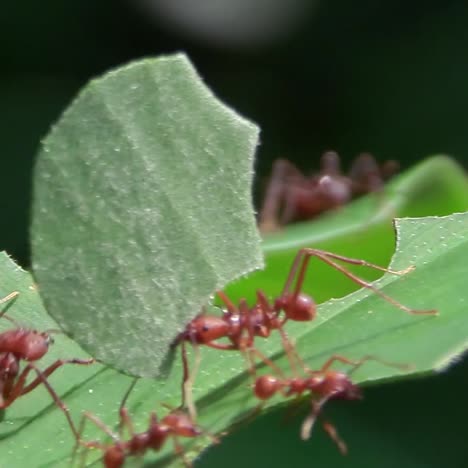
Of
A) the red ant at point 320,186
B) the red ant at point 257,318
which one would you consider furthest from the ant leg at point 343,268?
the red ant at point 320,186

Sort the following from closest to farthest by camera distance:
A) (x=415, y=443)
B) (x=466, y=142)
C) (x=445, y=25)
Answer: (x=415, y=443) < (x=466, y=142) < (x=445, y=25)

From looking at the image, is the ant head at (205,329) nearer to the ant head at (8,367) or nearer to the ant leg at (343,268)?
the ant leg at (343,268)

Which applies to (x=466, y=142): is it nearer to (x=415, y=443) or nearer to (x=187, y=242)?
(x=415, y=443)

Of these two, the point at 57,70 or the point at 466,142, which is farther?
the point at 57,70

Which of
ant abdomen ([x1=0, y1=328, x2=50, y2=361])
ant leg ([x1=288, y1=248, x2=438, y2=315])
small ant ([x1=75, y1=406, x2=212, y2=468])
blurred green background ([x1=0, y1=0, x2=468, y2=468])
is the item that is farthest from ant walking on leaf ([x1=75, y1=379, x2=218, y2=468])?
blurred green background ([x1=0, y1=0, x2=468, y2=468])

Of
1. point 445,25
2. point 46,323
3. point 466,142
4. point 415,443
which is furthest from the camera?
point 445,25

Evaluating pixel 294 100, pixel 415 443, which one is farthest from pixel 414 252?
pixel 294 100
